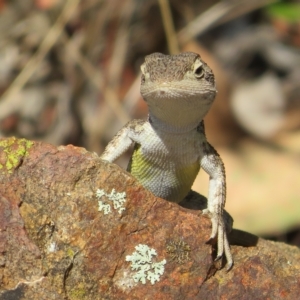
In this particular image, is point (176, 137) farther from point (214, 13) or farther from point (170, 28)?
point (214, 13)

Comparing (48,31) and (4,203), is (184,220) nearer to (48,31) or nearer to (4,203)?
(4,203)

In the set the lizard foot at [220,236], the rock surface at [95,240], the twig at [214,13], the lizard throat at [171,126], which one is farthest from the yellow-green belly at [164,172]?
the twig at [214,13]

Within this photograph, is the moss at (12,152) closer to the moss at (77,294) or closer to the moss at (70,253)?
the moss at (70,253)

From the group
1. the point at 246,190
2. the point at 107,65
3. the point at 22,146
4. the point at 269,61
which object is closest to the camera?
the point at 22,146

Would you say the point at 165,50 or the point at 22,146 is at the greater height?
the point at 22,146

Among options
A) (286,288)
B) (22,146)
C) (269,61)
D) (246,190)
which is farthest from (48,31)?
(286,288)

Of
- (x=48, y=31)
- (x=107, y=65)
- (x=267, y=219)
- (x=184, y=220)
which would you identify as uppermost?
(x=184, y=220)

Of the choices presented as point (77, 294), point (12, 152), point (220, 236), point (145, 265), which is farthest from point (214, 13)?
point (77, 294)
